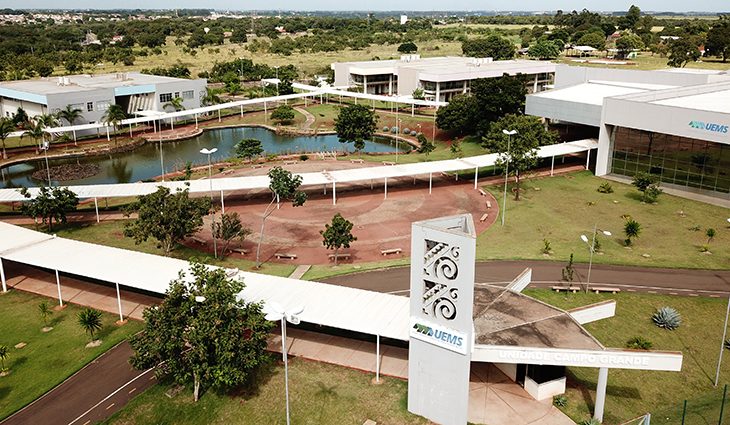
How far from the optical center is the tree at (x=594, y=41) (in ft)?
536

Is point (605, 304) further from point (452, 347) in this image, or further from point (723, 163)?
point (723, 163)

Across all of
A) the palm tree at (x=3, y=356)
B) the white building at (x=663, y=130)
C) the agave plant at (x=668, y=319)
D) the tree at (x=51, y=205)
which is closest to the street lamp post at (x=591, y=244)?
the agave plant at (x=668, y=319)

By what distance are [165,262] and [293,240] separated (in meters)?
12.4

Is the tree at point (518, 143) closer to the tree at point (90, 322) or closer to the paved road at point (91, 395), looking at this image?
the tree at point (90, 322)

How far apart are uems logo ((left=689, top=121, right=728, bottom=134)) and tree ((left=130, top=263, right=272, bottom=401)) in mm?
46994

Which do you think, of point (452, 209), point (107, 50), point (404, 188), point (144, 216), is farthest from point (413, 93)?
point (107, 50)

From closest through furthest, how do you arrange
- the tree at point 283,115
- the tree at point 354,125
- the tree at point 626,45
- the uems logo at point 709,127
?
the uems logo at point 709,127 → the tree at point 354,125 → the tree at point 283,115 → the tree at point 626,45

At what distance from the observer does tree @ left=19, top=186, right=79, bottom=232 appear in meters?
46.8

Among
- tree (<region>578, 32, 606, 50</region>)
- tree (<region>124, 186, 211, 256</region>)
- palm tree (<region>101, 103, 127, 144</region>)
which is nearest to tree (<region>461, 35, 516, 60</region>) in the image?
tree (<region>578, 32, 606, 50</region>)

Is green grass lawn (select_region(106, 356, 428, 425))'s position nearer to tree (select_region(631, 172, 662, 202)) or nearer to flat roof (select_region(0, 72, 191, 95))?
tree (select_region(631, 172, 662, 202))

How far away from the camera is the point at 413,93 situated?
346ft

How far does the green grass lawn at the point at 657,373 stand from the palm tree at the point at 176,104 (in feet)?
246

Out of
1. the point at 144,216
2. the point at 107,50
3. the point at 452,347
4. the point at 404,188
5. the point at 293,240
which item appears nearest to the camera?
the point at 452,347

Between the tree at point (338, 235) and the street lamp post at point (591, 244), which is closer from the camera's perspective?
the street lamp post at point (591, 244)
